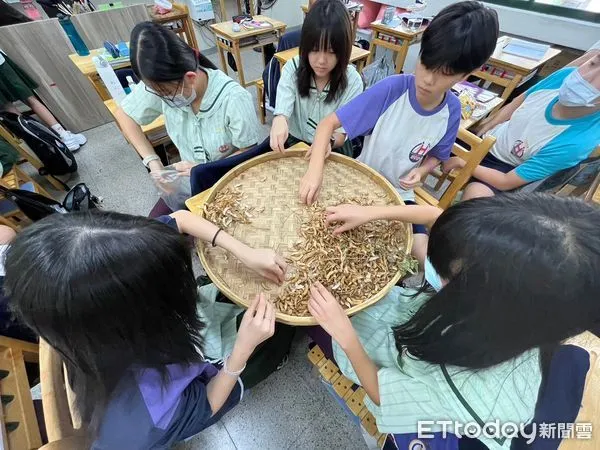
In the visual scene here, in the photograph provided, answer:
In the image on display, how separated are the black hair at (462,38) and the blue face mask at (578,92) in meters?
Result: 0.74

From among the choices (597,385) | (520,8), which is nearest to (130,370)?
(597,385)

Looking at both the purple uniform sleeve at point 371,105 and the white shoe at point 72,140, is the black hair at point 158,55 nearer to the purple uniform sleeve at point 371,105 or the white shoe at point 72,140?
the purple uniform sleeve at point 371,105

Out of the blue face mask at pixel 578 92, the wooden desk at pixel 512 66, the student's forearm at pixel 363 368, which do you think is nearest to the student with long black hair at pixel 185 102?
the student's forearm at pixel 363 368

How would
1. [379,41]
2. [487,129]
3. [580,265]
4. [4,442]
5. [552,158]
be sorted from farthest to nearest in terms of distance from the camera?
[379,41], [487,129], [552,158], [4,442], [580,265]

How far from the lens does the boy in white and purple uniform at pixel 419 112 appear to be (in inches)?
32.3

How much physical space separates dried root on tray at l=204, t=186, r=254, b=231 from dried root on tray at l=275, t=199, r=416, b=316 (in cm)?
19

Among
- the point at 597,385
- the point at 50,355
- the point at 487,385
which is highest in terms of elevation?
the point at 50,355

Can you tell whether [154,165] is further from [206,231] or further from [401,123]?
[401,123]

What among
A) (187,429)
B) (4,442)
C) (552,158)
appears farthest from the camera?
(552,158)

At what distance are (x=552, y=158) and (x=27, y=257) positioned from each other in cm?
184

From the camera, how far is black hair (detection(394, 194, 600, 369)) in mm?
420

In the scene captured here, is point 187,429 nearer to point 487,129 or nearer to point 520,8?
point 487,129

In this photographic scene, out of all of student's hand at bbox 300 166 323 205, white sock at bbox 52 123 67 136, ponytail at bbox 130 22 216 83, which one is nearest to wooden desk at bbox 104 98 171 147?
ponytail at bbox 130 22 216 83

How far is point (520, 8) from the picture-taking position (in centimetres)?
293
